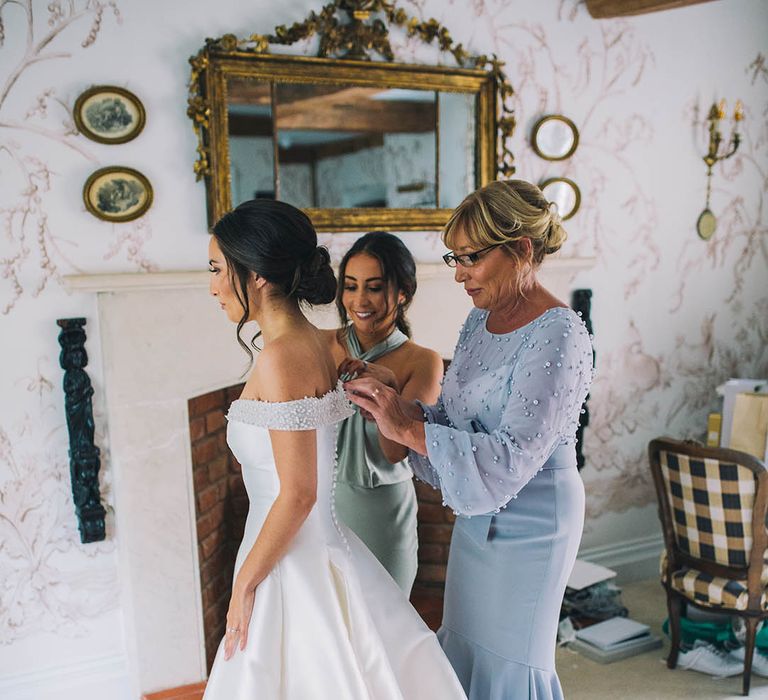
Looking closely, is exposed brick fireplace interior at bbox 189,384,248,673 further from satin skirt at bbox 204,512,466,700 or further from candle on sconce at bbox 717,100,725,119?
candle on sconce at bbox 717,100,725,119

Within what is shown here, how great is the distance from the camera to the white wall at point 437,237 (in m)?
2.28

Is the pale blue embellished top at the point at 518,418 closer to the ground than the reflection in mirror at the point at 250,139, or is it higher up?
closer to the ground

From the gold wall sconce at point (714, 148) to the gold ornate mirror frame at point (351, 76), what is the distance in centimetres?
99

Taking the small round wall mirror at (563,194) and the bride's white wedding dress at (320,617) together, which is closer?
the bride's white wedding dress at (320,617)

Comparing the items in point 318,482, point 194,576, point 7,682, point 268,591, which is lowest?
point 7,682

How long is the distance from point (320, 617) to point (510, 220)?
0.83m

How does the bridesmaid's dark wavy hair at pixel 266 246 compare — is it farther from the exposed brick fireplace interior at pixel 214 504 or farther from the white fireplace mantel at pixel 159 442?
the exposed brick fireplace interior at pixel 214 504

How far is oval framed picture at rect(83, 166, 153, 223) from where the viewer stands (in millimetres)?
2303

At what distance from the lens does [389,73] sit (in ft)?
8.77

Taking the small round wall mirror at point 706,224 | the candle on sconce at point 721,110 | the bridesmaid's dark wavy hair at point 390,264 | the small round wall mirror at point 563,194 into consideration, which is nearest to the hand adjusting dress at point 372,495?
the bridesmaid's dark wavy hair at point 390,264

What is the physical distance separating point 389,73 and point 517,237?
1.35 m

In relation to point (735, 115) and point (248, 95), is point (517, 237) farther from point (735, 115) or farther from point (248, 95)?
point (735, 115)

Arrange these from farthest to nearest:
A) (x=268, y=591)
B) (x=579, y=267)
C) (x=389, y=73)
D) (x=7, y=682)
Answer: (x=579, y=267) → (x=389, y=73) → (x=7, y=682) → (x=268, y=591)

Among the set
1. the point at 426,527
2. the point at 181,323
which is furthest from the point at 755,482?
the point at 181,323
